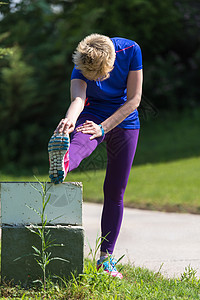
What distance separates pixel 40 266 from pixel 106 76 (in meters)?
1.35

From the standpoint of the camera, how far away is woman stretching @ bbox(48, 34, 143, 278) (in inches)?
116

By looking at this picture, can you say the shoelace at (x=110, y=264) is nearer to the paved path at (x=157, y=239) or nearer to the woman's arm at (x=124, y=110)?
the paved path at (x=157, y=239)

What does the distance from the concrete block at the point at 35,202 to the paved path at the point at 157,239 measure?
3.77 feet

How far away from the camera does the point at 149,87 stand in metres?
16.2

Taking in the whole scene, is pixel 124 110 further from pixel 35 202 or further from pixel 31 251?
pixel 31 251

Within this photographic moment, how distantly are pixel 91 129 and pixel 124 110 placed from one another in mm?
286

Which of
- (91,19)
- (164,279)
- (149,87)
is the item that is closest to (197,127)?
(149,87)

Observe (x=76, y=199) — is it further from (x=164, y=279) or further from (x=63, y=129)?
(x=164, y=279)

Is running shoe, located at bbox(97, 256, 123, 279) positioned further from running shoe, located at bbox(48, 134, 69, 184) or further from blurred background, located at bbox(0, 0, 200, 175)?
blurred background, located at bbox(0, 0, 200, 175)

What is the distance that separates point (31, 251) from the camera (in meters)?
3.04

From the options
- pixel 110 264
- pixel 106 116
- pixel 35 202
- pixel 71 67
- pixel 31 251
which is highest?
pixel 106 116

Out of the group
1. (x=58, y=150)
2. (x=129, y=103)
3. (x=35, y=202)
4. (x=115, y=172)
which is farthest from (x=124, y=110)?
(x=35, y=202)

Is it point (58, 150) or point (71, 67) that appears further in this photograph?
point (71, 67)

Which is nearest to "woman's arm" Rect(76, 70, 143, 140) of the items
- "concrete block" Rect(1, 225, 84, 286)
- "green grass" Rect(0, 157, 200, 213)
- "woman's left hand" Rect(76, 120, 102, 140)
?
"woman's left hand" Rect(76, 120, 102, 140)
